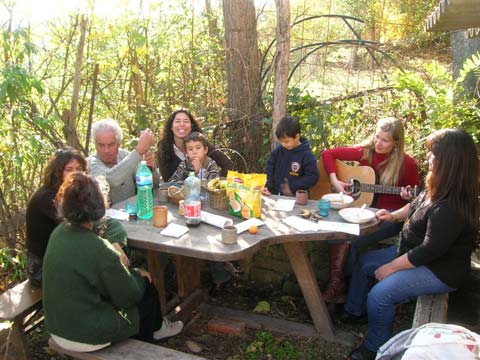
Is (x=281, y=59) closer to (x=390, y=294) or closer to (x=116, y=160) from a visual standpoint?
(x=116, y=160)

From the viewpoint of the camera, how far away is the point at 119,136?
362cm

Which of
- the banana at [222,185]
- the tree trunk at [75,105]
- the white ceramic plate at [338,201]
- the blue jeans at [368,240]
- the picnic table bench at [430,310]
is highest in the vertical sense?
the tree trunk at [75,105]

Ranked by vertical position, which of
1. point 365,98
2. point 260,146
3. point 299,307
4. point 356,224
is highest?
point 365,98

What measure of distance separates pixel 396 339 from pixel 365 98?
3.40m

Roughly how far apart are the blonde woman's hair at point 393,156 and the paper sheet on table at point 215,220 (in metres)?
1.49

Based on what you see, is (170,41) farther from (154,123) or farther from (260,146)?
(260,146)

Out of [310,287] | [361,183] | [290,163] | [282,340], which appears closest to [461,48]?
[361,183]

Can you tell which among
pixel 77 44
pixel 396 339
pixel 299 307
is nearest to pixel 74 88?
pixel 77 44

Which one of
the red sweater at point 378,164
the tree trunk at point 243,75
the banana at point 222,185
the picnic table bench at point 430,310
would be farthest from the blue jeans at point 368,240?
the tree trunk at point 243,75

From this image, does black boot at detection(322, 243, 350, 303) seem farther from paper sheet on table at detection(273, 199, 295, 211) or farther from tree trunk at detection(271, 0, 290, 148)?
tree trunk at detection(271, 0, 290, 148)

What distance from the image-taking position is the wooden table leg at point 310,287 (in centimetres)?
304

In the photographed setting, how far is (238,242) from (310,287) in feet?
2.83

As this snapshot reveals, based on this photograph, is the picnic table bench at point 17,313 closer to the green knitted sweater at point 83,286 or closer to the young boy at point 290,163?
the green knitted sweater at point 83,286

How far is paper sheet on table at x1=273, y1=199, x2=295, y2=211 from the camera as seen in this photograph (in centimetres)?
305
